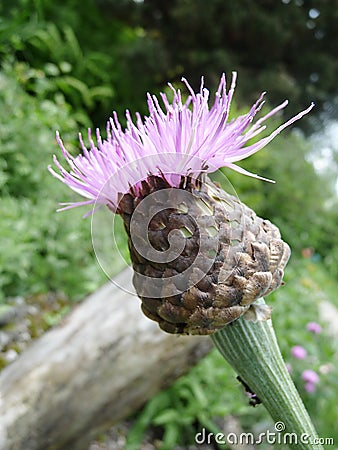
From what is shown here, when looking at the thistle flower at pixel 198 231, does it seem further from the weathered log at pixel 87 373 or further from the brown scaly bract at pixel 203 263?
the weathered log at pixel 87 373

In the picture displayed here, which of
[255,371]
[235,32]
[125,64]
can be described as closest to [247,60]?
[235,32]

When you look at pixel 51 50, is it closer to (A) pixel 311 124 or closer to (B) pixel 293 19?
(B) pixel 293 19

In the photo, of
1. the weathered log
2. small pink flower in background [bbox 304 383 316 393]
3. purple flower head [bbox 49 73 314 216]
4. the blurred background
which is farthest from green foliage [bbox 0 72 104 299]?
Result: purple flower head [bbox 49 73 314 216]

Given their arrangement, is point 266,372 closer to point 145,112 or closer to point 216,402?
point 216,402

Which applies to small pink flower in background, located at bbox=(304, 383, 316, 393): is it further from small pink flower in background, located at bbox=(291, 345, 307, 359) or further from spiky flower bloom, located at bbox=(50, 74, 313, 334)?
spiky flower bloom, located at bbox=(50, 74, 313, 334)

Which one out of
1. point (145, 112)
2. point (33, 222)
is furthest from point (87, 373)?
point (145, 112)

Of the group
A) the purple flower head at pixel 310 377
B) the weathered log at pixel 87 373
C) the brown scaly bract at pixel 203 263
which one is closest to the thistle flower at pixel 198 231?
the brown scaly bract at pixel 203 263
